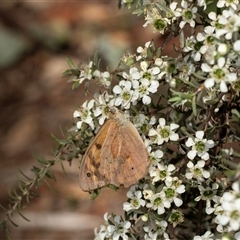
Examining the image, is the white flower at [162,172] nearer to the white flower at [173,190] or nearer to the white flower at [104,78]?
the white flower at [173,190]

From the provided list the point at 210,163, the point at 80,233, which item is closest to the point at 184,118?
the point at 210,163

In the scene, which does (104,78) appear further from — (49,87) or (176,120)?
(49,87)

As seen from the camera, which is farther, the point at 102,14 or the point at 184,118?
the point at 102,14

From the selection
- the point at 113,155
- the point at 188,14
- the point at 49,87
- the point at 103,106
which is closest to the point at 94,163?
the point at 113,155

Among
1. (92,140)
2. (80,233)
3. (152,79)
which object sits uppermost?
(152,79)

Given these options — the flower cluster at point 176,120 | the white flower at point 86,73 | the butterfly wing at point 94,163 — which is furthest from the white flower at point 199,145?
the white flower at point 86,73

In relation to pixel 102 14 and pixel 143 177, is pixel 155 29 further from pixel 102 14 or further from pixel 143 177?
pixel 102 14

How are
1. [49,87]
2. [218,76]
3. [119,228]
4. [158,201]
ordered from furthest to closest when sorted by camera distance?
[49,87], [119,228], [158,201], [218,76]
